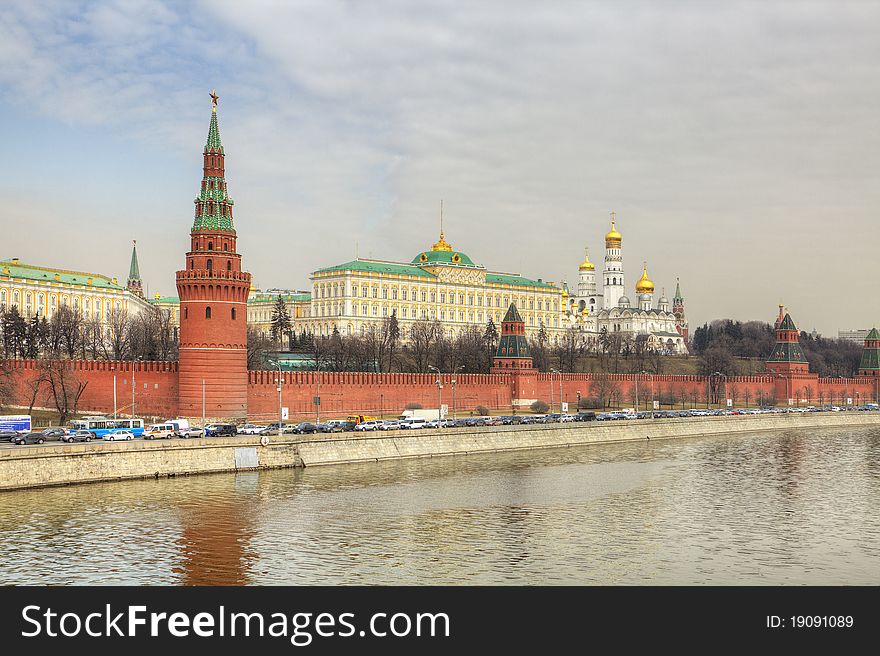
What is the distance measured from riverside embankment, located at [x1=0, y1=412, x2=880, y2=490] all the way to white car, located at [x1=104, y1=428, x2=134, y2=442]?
3123 mm

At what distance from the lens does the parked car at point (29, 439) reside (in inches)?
1692

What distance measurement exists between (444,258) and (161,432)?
94.3 m

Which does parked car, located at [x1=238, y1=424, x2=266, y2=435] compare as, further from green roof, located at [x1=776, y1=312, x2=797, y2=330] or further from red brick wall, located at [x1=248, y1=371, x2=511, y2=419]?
green roof, located at [x1=776, y1=312, x2=797, y2=330]

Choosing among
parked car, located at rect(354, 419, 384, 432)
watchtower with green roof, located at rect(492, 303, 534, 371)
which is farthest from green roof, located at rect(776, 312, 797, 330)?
parked car, located at rect(354, 419, 384, 432)

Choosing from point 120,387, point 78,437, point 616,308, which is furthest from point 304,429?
point 616,308

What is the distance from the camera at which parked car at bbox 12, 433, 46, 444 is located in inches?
1692

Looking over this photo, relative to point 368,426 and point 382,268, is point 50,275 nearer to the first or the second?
point 382,268

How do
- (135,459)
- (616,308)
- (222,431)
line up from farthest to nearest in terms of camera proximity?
(616,308)
(222,431)
(135,459)

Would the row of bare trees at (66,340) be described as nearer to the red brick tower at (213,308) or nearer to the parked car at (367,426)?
the red brick tower at (213,308)

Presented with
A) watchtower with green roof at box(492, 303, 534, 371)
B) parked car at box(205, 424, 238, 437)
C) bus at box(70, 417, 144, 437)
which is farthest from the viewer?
watchtower with green roof at box(492, 303, 534, 371)

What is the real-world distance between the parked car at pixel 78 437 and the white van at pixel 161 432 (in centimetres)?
261

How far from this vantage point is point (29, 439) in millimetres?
43094

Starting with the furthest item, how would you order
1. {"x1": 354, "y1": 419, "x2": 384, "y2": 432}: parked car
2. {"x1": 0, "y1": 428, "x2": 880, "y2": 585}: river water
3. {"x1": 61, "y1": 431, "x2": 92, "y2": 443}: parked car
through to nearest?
{"x1": 354, "y1": 419, "x2": 384, "y2": 432}: parked car → {"x1": 61, "y1": 431, "x2": 92, "y2": 443}: parked car → {"x1": 0, "y1": 428, "x2": 880, "y2": 585}: river water

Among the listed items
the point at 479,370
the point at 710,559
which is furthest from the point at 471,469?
the point at 479,370
